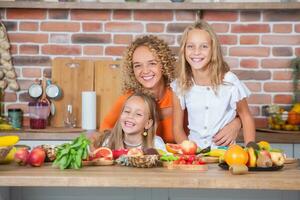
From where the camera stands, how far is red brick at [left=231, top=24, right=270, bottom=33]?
3773 millimetres

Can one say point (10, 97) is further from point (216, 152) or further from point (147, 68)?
point (216, 152)

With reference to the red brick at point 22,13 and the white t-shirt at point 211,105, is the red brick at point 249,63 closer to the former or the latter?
the white t-shirt at point 211,105

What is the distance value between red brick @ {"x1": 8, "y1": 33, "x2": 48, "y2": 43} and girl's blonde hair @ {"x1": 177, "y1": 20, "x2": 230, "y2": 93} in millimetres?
1382

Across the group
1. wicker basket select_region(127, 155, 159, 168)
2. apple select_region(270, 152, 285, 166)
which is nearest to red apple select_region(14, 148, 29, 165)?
wicker basket select_region(127, 155, 159, 168)

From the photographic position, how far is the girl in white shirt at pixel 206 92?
107 inches

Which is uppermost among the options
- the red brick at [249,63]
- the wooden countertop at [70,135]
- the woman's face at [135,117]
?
the red brick at [249,63]

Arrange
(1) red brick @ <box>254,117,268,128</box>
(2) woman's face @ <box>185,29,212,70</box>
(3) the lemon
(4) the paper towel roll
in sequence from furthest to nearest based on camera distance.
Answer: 1. (1) red brick @ <box>254,117,268,128</box>
2. (4) the paper towel roll
3. (2) woman's face @ <box>185,29,212,70</box>
4. (3) the lemon

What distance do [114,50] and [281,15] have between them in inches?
44.9

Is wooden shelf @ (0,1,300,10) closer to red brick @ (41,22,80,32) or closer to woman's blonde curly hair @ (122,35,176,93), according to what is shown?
red brick @ (41,22,80,32)

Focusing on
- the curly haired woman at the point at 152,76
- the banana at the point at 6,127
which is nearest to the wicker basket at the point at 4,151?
the curly haired woman at the point at 152,76

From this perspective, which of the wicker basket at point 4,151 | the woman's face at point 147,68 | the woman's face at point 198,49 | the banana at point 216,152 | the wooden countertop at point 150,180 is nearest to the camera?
the wooden countertop at point 150,180

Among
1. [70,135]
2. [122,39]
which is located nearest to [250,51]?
[122,39]

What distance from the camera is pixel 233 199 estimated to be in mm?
1907

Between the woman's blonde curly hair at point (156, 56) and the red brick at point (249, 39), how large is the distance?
1004 millimetres
